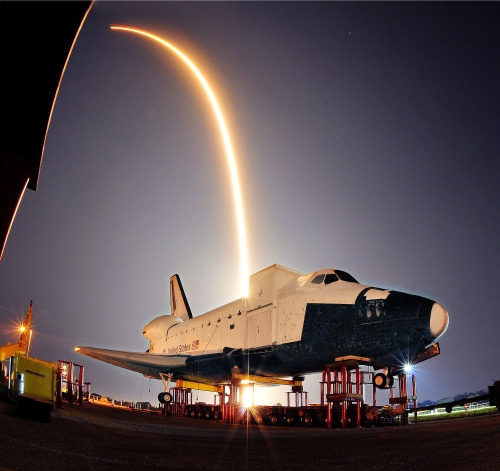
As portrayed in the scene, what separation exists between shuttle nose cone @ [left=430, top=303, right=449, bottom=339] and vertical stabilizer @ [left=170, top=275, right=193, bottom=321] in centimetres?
1883

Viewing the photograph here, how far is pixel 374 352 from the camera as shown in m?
11.5

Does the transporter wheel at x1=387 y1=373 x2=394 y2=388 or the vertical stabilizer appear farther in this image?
the vertical stabilizer

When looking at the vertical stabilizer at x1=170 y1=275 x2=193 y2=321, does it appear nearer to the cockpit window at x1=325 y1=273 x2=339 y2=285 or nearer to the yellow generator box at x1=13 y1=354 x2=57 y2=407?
the cockpit window at x1=325 y1=273 x2=339 y2=285

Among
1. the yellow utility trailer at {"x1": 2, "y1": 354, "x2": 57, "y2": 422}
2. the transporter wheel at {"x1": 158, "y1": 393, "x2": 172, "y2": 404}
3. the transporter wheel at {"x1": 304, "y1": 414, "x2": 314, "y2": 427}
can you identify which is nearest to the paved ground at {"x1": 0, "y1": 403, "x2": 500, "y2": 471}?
the yellow utility trailer at {"x1": 2, "y1": 354, "x2": 57, "y2": 422}

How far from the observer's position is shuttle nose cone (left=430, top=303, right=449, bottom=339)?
1027 cm

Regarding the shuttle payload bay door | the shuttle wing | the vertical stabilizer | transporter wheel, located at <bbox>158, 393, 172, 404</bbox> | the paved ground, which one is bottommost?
transporter wheel, located at <bbox>158, 393, 172, 404</bbox>

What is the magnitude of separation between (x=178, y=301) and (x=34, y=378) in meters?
19.7

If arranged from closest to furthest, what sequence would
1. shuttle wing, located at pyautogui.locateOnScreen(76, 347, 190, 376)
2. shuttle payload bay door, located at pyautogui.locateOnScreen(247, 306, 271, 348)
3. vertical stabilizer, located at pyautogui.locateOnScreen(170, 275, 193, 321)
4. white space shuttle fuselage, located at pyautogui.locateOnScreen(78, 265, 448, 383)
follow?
white space shuttle fuselage, located at pyautogui.locateOnScreen(78, 265, 448, 383) → shuttle payload bay door, located at pyautogui.locateOnScreen(247, 306, 271, 348) → shuttle wing, located at pyautogui.locateOnScreen(76, 347, 190, 376) → vertical stabilizer, located at pyautogui.locateOnScreen(170, 275, 193, 321)

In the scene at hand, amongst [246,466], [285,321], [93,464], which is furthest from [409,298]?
[93,464]

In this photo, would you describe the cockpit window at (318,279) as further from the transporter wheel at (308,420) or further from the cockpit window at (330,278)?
the transporter wheel at (308,420)

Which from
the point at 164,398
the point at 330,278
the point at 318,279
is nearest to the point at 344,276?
the point at 330,278

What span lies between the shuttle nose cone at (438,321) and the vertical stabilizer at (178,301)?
18.8 meters

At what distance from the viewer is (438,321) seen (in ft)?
33.7

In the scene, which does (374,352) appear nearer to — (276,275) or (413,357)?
(413,357)
